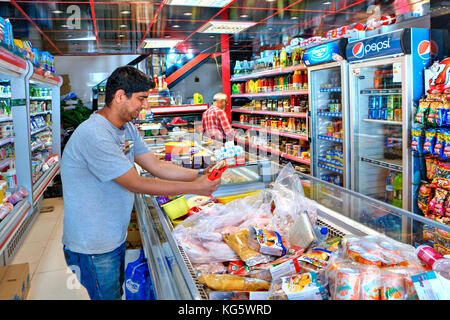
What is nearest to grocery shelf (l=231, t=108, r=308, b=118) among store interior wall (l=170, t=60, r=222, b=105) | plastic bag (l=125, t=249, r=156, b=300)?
store interior wall (l=170, t=60, r=222, b=105)

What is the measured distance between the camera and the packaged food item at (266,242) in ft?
5.66

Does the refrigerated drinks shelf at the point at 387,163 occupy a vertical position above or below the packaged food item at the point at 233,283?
above

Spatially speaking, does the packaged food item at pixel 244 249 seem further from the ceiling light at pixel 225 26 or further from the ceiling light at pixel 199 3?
the ceiling light at pixel 225 26

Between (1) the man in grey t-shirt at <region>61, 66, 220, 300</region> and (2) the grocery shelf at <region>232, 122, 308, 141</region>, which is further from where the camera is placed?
(2) the grocery shelf at <region>232, 122, 308, 141</region>

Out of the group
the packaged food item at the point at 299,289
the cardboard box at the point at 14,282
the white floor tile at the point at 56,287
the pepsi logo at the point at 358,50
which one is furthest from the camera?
the pepsi logo at the point at 358,50

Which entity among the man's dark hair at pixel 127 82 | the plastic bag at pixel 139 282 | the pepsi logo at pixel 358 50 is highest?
the pepsi logo at pixel 358 50

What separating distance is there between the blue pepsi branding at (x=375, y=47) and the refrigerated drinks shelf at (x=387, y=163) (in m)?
1.14

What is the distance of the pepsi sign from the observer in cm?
459

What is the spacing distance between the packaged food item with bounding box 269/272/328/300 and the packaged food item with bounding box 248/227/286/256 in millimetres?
310

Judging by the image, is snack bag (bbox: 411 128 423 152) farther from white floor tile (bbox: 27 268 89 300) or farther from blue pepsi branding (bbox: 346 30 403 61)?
white floor tile (bbox: 27 268 89 300)

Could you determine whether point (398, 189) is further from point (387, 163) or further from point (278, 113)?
point (278, 113)

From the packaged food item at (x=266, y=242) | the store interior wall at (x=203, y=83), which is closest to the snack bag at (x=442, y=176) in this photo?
the packaged food item at (x=266, y=242)

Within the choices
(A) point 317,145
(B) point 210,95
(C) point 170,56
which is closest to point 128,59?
(C) point 170,56
